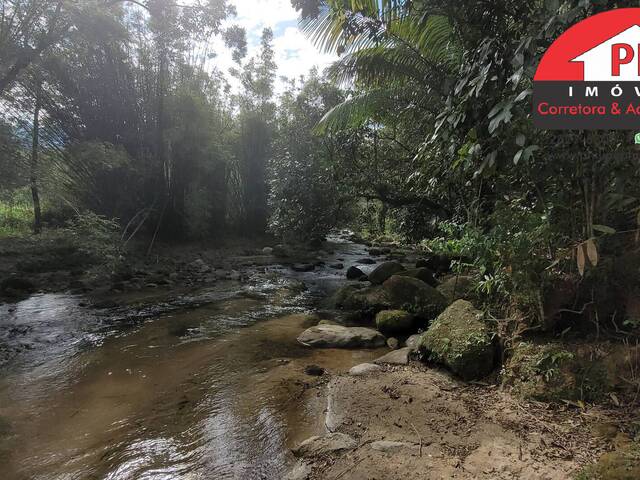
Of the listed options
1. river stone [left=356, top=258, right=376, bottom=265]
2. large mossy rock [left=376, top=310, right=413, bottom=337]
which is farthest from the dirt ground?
river stone [left=356, top=258, right=376, bottom=265]

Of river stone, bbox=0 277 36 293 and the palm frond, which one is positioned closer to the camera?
the palm frond

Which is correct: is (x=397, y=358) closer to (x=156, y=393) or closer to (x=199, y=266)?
(x=156, y=393)

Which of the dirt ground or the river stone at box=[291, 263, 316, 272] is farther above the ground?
the river stone at box=[291, 263, 316, 272]

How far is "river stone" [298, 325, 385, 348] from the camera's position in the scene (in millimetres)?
4433

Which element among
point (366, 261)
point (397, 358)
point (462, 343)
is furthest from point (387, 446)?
point (366, 261)

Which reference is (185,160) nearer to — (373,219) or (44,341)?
(373,219)

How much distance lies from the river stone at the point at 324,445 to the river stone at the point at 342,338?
6.45 feet

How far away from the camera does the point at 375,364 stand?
11.9ft

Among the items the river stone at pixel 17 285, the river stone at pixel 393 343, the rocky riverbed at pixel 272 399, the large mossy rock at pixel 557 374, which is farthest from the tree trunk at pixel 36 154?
the large mossy rock at pixel 557 374

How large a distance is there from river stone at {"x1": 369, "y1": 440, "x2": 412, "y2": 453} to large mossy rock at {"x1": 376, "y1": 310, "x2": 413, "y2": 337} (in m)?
2.50

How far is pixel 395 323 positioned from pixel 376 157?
482cm

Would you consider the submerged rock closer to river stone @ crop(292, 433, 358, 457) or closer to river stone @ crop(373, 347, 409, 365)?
river stone @ crop(373, 347, 409, 365)

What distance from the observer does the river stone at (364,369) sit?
3.42 meters

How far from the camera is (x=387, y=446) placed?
2.25 meters
